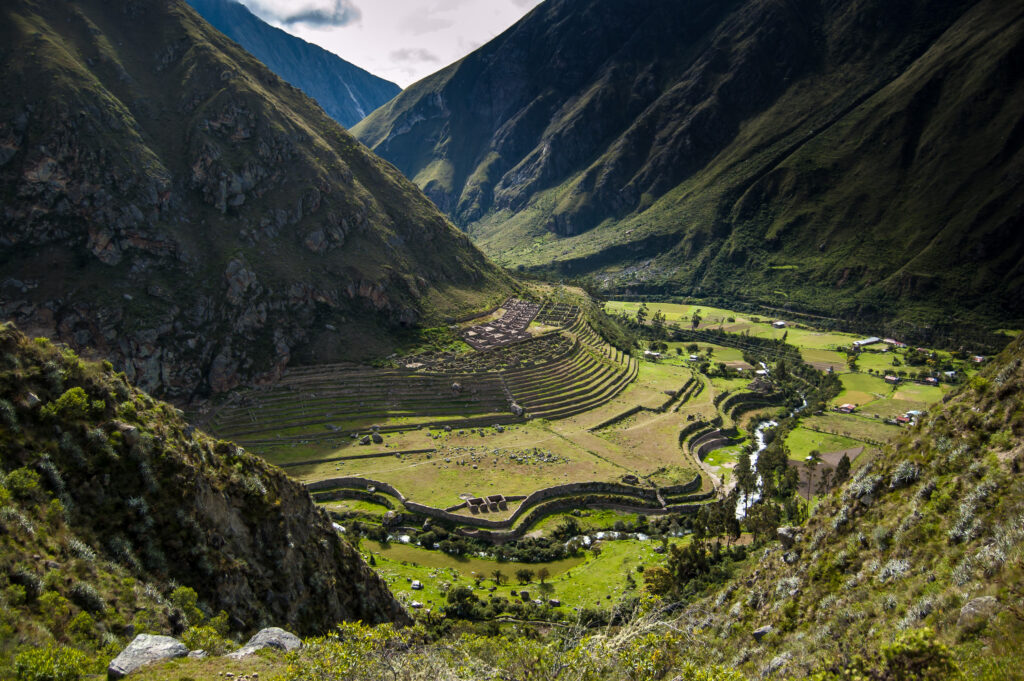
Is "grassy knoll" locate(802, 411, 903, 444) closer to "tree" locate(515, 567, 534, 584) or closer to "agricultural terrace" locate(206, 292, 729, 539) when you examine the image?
"agricultural terrace" locate(206, 292, 729, 539)

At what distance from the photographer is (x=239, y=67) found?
103188 mm

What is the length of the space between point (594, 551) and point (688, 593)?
1515 cm

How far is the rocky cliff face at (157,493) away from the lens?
18562 millimetres

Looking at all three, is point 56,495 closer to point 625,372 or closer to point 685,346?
point 625,372

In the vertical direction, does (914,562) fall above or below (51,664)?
below

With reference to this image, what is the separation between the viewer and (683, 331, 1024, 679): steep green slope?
12.7m

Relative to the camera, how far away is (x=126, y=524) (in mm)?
19250

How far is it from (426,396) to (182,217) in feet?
150

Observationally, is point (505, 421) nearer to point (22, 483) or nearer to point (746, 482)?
point (746, 482)

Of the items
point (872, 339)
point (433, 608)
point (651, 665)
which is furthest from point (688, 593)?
point (872, 339)

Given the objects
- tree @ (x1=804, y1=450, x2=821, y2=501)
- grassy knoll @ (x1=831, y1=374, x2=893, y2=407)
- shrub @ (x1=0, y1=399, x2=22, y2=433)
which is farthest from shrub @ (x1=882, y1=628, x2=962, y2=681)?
grassy knoll @ (x1=831, y1=374, x2=893, y2=407)

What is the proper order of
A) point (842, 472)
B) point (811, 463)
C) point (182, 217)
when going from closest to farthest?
point (842, 472), point (811, 463), point (182, 217)

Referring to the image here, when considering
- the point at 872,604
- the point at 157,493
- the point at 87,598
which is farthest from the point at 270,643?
the point at 872,604

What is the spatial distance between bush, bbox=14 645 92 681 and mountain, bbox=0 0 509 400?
63759 millimetres
